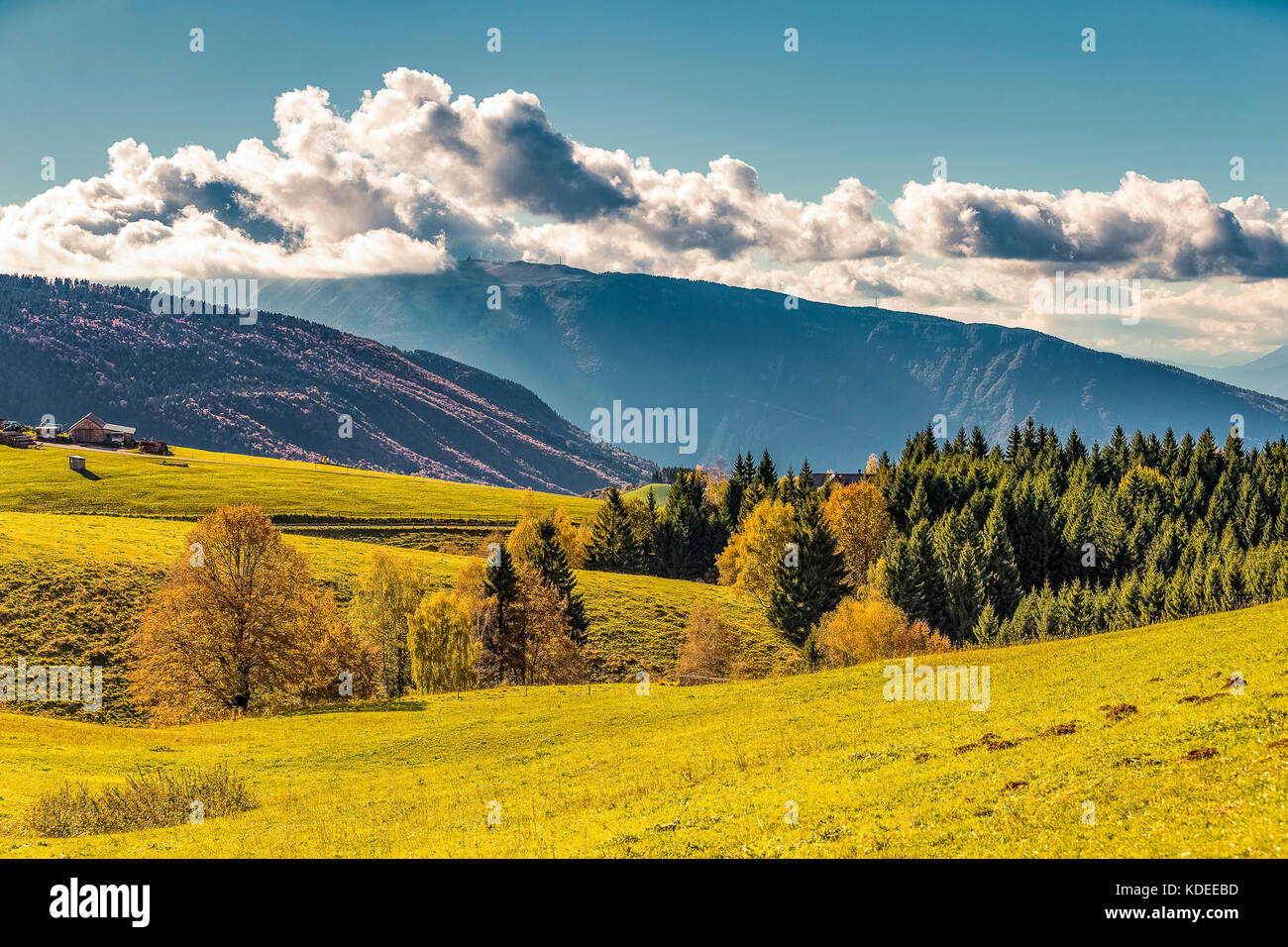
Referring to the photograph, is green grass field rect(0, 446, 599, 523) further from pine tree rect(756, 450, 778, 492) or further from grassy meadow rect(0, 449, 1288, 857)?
grassy meadow rect(0, 449, 1288, 857)

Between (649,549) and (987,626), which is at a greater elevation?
(649,549)

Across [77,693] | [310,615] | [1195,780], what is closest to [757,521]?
[310,615]

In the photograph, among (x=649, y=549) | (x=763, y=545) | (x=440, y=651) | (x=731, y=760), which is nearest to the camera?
(x=731, y=760)

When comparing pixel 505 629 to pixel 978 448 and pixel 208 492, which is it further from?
pixel 978 448

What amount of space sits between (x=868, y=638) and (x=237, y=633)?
198ft

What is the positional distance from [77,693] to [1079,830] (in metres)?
74.2

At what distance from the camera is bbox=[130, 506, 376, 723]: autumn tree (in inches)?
2544

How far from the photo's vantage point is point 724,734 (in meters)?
40.6

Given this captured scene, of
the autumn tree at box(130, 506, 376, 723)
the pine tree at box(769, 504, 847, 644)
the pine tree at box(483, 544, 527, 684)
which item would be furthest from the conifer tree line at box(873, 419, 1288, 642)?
the autumn tree at box(130, 506, 376, 723)

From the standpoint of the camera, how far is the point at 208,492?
15412 centimetres

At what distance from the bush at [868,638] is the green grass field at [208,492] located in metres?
86.1

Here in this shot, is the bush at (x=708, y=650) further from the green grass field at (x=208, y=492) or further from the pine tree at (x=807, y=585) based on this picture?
the green grass field at (x=208, y=492)

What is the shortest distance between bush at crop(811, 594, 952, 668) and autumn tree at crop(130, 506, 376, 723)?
160ft

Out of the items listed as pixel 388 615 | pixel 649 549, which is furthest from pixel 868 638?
pixel 649 549
